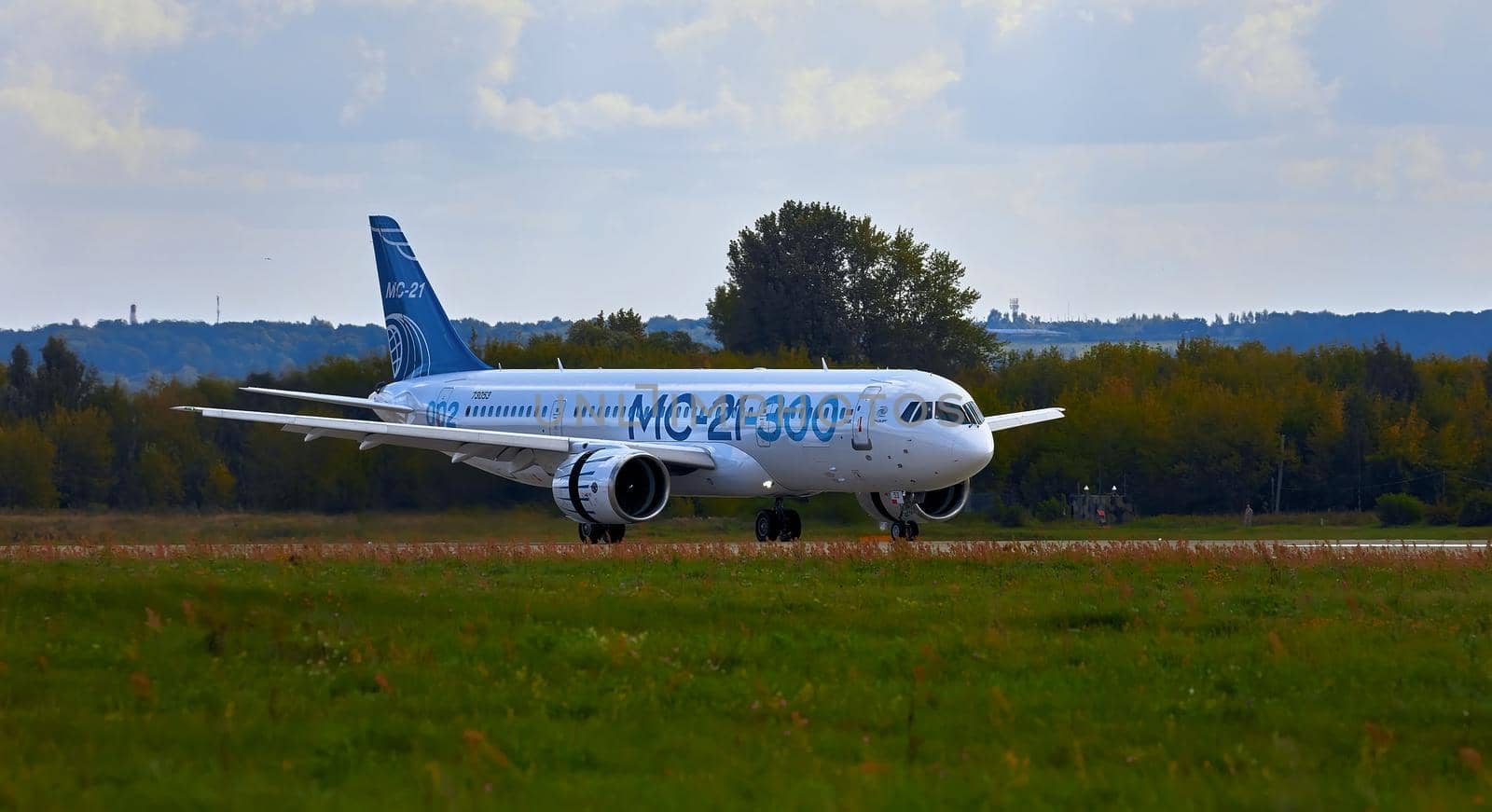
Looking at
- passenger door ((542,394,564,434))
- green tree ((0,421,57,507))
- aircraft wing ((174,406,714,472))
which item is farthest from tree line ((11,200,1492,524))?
aircraft wing ((174,406,714,472))

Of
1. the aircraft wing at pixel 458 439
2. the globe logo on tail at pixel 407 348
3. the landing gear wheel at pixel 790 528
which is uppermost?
the globe logo on tail at pixel 407 348

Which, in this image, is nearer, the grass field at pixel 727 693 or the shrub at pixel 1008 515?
the grass field at pixel 727 693

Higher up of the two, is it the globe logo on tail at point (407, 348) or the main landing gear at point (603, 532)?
the globe logo on tail at point (407, 348)

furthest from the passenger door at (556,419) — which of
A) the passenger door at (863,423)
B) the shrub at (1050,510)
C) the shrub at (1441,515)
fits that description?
the shrub at (1441,515)

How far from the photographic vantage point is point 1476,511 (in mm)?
63719

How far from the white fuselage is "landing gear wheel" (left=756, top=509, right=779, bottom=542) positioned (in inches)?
26.7

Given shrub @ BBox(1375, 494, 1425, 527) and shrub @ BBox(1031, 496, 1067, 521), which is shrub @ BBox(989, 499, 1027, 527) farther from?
shrub @ BBox(1375, 494, 1425, 527)

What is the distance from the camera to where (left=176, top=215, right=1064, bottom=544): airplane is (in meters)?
39.9

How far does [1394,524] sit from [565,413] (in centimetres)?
3150

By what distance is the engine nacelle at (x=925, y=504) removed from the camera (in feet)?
140

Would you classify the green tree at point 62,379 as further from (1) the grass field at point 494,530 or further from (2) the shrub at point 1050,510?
(2) the shrub at point 1050,510

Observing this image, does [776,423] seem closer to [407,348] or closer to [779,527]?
[779,527]

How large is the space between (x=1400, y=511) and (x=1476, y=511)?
2.53 meters

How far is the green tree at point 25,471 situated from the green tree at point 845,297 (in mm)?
48633
